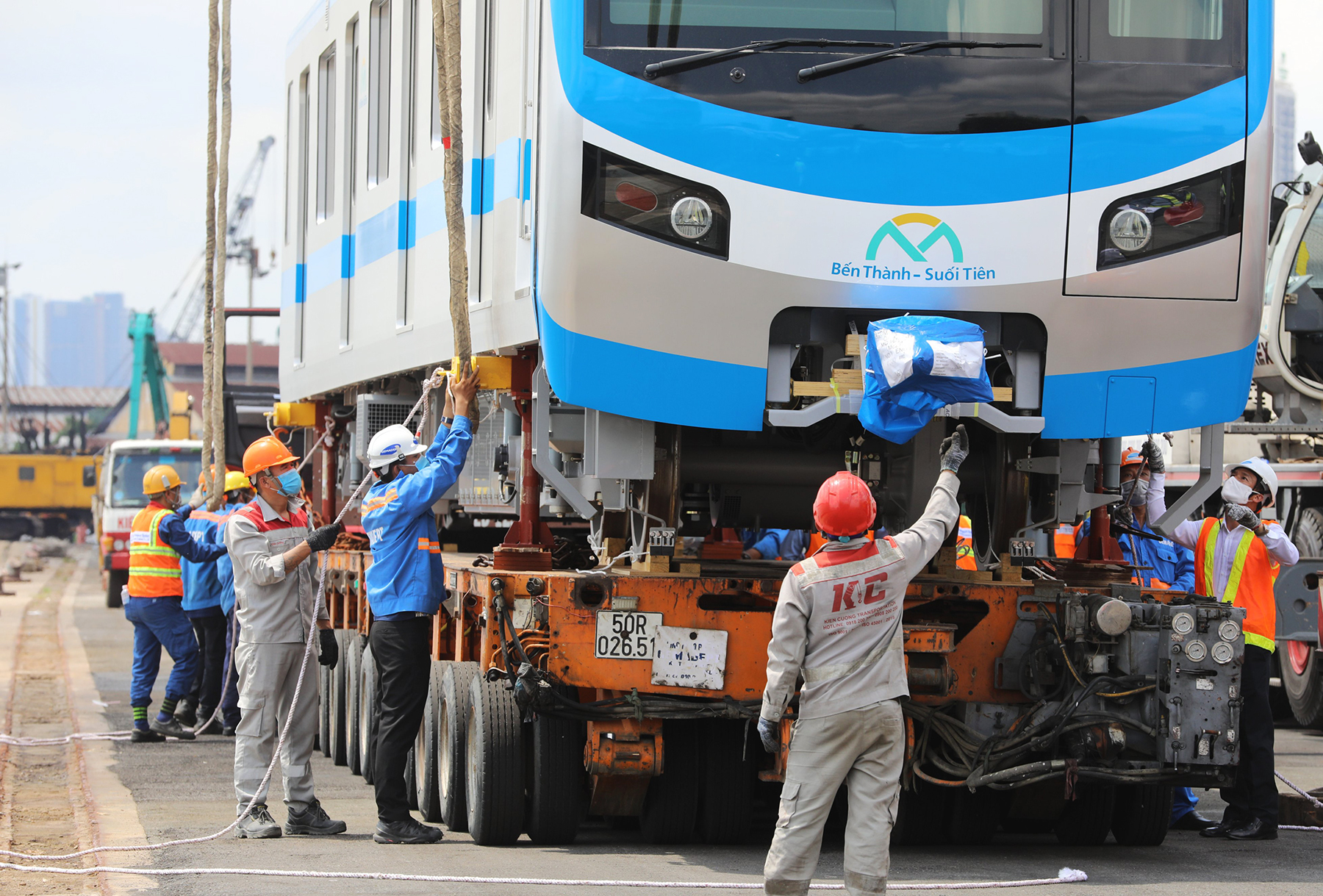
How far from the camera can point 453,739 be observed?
7.31 meters

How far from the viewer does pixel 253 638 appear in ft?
25.4

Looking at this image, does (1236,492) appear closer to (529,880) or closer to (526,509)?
(526,509)

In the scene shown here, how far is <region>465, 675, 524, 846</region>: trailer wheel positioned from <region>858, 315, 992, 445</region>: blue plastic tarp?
6.63 feet

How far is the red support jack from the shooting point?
23.3ft

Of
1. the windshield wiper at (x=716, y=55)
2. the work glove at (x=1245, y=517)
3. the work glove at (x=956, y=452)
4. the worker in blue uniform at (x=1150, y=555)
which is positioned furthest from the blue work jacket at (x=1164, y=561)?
→ the windshield wiper at (x=716, y=55)

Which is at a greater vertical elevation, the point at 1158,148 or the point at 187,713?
the point at 1158,148

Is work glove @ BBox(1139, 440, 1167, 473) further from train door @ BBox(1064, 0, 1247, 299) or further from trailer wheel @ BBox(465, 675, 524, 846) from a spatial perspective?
trailer wheel @ BBox(465, 675, 524, 846)

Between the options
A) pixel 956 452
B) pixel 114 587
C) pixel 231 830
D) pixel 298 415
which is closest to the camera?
pixel 956 452

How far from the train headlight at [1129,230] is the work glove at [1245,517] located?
2140 mm

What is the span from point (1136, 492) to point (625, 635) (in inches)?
112

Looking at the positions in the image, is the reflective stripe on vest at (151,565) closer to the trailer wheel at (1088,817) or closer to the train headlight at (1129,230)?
the trailer wheel at (1088,817)

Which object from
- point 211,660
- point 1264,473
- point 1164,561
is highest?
point 1264,473

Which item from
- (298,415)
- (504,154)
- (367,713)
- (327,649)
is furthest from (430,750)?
(298,415)

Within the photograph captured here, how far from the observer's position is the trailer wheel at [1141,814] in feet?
24.1
